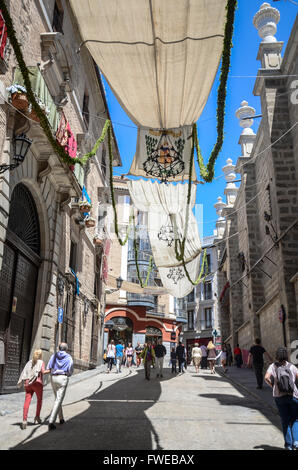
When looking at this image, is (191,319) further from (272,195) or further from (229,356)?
(272,195)

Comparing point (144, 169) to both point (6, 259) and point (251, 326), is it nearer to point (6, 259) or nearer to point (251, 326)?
point (6, 259)

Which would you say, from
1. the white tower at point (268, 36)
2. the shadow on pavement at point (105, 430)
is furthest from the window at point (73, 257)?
the white tower at point (268, 36)

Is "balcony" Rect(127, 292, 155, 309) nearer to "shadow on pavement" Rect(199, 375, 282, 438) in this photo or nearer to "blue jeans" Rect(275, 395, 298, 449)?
A: "shadow on pavement" Rect(199, 375, 282, 438)

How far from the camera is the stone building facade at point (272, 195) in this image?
493 inches

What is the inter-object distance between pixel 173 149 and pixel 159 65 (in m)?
2.18

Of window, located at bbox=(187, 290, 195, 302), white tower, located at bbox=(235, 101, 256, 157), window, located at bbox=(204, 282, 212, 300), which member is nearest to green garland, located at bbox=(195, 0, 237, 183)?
white tower, located at bbox=(235, 101, 256, 157)

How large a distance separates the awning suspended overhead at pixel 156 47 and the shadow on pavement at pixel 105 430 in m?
5.32

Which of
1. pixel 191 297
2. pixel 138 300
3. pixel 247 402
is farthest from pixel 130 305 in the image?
pixel 247 402

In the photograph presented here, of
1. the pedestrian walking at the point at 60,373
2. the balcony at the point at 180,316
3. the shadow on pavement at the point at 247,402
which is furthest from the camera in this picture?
the balcony at the point at 180,316

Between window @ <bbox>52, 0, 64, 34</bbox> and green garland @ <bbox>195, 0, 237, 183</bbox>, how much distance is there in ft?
27.4

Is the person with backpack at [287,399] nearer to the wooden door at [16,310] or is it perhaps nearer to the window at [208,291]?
the wooden door at [16,310]

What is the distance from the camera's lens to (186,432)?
5598mm

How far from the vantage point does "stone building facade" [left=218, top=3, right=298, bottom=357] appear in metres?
12.5

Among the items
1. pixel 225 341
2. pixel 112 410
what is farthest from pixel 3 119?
pixel 225 341
